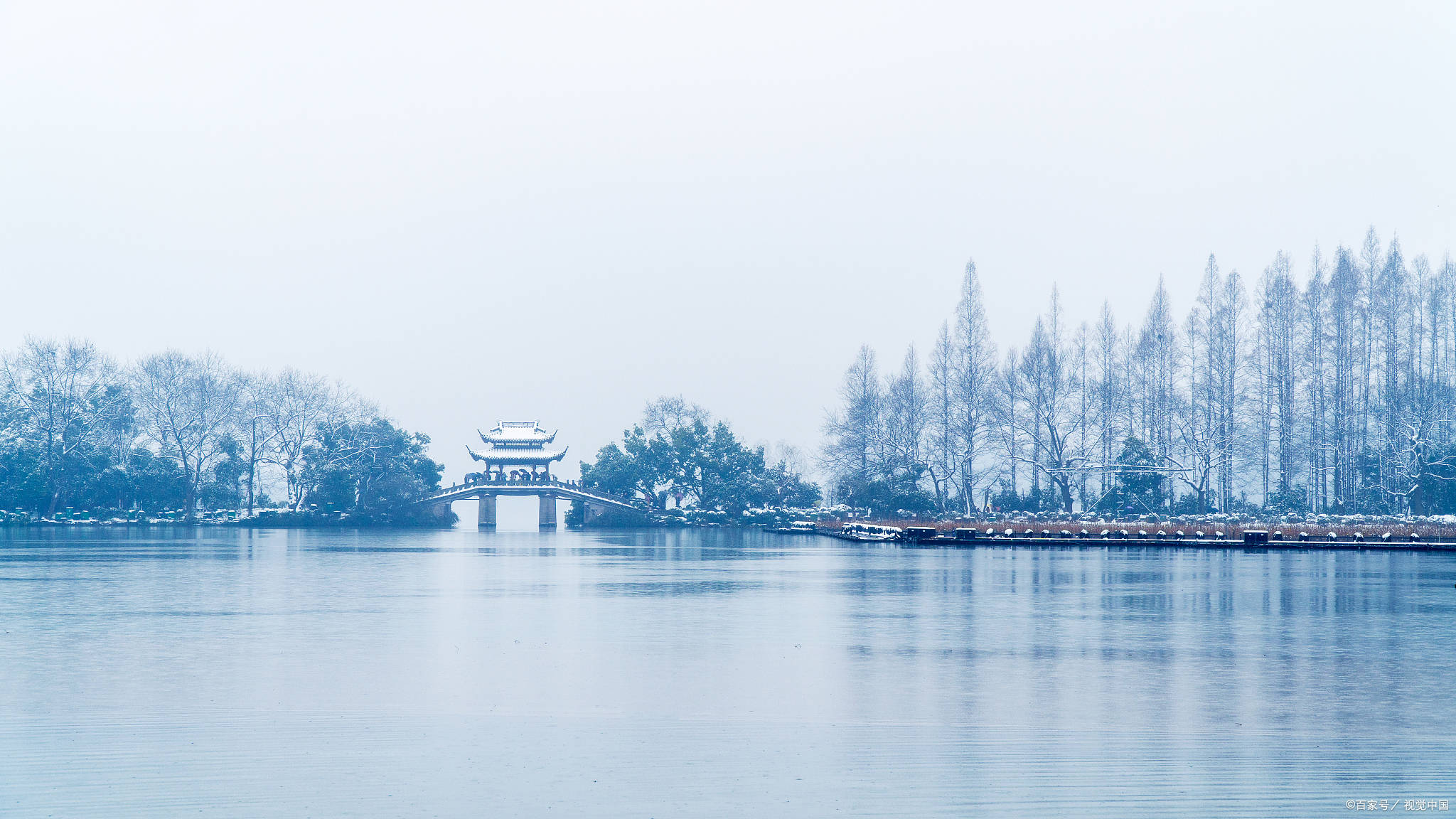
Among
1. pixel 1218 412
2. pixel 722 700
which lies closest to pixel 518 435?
pixel 1218 412

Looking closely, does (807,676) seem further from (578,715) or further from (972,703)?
(578,715)

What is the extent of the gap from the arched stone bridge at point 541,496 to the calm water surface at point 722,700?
50127 mm

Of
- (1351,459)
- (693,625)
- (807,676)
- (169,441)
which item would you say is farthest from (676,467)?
(807,676)

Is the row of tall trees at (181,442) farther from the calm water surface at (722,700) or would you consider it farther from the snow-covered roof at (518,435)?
the calm water surface at (722,700)

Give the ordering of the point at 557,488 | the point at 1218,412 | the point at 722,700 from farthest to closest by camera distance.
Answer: the point at 557,488 → the point at 1218,412 → the point at 722,700

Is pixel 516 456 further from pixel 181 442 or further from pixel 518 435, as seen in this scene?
pixel 181 442

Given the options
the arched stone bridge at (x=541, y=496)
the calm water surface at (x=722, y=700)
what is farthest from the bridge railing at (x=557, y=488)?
the calm water surface at (x=722, y=700)

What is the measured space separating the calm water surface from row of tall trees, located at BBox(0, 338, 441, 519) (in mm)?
43690

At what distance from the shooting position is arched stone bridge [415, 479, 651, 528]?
75.2 meters

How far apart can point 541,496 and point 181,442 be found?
20.4 metres

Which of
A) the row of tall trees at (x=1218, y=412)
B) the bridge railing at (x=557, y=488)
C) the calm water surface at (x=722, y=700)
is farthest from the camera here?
the bridge railing at (x=557, y=488)

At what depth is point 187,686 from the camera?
12391mm

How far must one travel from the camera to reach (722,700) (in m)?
11.8

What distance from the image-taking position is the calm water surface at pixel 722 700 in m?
8.39
